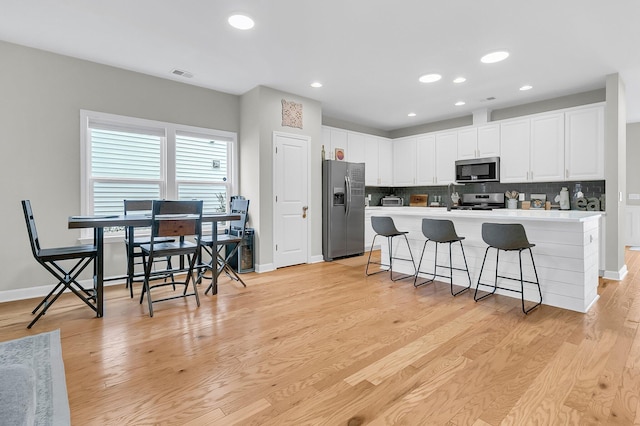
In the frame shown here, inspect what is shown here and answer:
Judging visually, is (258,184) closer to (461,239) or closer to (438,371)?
(461,239)

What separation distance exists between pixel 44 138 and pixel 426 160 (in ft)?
20.0

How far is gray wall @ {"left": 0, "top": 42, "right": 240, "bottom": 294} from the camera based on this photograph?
11.1 ft

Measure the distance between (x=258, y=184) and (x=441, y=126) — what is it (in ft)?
13.8

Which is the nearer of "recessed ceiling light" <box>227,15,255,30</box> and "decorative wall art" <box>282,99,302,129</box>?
"recessed ceiling light" <box>227,15,255,30</box>

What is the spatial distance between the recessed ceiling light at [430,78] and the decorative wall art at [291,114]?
1.88m

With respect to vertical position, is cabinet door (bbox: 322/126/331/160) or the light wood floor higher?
cabinet door (bbox: 322/126/331/160)

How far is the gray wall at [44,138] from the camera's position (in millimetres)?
3387

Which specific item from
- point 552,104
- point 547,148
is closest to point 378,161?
point 547,148

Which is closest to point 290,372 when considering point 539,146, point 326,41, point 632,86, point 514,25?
point 326,41

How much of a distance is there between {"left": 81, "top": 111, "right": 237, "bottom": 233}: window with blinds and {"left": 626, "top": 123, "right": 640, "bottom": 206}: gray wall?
26.3 feet

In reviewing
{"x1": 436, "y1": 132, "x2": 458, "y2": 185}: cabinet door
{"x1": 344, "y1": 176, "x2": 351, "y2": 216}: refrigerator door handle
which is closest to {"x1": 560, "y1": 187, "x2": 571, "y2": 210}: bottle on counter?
{"x1": 436, "y1": 132, "x2": 458, "y2": 185}: cabinet door

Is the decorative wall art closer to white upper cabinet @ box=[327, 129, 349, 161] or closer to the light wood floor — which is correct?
white upper cabinet @ box=[327, 129, 349, 161]

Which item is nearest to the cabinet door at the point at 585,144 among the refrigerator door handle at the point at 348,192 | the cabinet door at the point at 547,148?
the cabinet door at the point at 547,148

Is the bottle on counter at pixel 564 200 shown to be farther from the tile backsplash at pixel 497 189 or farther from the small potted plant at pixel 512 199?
the small potted plant at pixel 512 199
